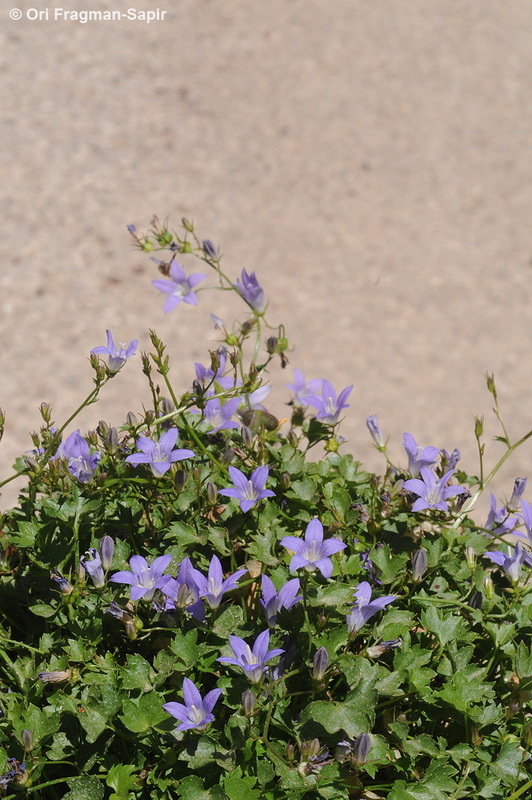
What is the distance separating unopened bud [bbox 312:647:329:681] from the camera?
1.61 metres

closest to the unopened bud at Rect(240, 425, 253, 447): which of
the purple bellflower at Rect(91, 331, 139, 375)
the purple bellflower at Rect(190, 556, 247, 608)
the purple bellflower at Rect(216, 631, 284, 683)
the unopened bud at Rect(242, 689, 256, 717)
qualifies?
the purple bellflower at Rect(91, 331, 139, 375)

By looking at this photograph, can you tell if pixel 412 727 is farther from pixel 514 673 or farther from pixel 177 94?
pixel 177 94

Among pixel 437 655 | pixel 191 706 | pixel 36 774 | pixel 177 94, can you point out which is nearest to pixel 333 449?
pixel 437 655

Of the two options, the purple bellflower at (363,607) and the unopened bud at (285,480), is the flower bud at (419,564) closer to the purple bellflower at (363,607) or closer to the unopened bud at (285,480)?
the purple bellflower at (363,607)

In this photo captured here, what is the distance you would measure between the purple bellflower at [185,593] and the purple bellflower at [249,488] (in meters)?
0.17

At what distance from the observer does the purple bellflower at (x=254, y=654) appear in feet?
5.25

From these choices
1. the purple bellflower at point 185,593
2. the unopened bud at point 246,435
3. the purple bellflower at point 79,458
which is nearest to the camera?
the purple bellflower at point 185,593

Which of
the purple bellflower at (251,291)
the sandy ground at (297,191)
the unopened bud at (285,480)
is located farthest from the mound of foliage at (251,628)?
the sandy ground at (297,191)

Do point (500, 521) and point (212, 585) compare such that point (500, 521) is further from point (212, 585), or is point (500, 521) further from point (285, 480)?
point (212, 585)

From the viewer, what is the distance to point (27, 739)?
1.60 m

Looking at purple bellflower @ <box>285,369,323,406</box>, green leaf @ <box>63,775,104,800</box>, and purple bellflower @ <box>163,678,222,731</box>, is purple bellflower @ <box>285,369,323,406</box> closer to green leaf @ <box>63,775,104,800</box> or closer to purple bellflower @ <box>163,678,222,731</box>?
purple bellflower @ <box>163,678,222,731</box>

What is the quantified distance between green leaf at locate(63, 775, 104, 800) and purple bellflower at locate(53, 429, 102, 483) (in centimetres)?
58

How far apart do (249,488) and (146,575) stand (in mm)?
276

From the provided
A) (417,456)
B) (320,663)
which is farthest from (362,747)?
(417,456)
